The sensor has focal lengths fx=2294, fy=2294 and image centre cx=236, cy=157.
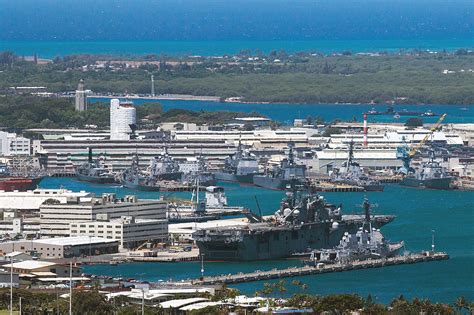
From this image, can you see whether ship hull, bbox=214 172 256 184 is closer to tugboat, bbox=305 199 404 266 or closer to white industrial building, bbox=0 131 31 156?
white industrial building, bbox=0 131 31 156

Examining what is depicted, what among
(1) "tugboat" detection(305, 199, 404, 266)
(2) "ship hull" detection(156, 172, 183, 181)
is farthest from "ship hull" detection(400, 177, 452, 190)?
(1) "tugboat" detection(305, 199, 404, 266)

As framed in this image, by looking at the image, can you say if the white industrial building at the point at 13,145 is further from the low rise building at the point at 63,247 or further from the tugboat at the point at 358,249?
the tugboat at the point at 358,249

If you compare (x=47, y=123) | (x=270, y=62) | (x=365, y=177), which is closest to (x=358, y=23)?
(x=270, y=62)

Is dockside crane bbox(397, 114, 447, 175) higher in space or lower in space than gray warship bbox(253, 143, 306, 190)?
higher

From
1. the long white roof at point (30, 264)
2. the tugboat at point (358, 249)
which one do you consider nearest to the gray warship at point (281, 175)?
the tugboat at point (358, 249)

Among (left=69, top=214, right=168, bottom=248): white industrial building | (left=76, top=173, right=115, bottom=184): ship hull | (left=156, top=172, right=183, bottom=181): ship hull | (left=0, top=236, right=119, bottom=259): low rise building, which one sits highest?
(left=156, top=172, right=183, bottom=181): ship hull

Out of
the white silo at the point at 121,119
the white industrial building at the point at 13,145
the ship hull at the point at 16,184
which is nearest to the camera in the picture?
the ship hull at the point at 16,184
